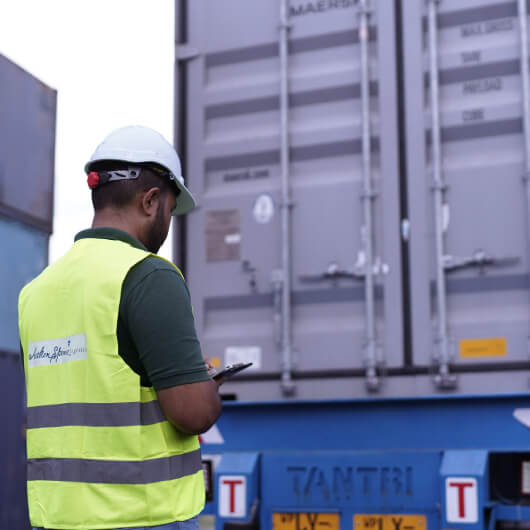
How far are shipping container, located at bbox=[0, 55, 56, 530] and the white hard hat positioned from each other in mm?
3354

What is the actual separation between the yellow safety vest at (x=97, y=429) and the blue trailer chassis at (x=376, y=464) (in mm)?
2319

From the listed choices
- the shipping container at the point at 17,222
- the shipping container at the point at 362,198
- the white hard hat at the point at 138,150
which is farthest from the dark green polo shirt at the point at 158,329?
the shipping container at the point at 17,222

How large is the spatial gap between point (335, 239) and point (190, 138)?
1181mm

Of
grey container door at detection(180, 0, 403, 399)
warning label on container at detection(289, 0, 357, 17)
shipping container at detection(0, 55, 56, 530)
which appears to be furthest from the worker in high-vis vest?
warning label on container at detection(289, 0, 357, 17)

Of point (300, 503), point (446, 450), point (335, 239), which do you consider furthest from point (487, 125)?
point (300, 503)

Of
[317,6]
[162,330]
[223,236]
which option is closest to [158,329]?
[162,330]

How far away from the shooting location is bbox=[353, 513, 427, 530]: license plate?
405 cm

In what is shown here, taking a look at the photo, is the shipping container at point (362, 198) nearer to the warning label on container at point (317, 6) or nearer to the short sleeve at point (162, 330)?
the warning label on container at point (317, 6)

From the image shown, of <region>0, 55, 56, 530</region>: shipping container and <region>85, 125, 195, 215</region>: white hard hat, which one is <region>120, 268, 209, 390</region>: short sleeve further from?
<region>0, 55, 56, 530</region>: shipping container

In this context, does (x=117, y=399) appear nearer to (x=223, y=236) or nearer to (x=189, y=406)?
(x=189, y=406)

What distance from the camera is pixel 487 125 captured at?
15.4 feet

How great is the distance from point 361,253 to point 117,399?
3072 millimetres

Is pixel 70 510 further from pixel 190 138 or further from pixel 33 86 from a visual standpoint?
pixel 33 86

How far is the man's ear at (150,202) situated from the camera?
6.87ft
